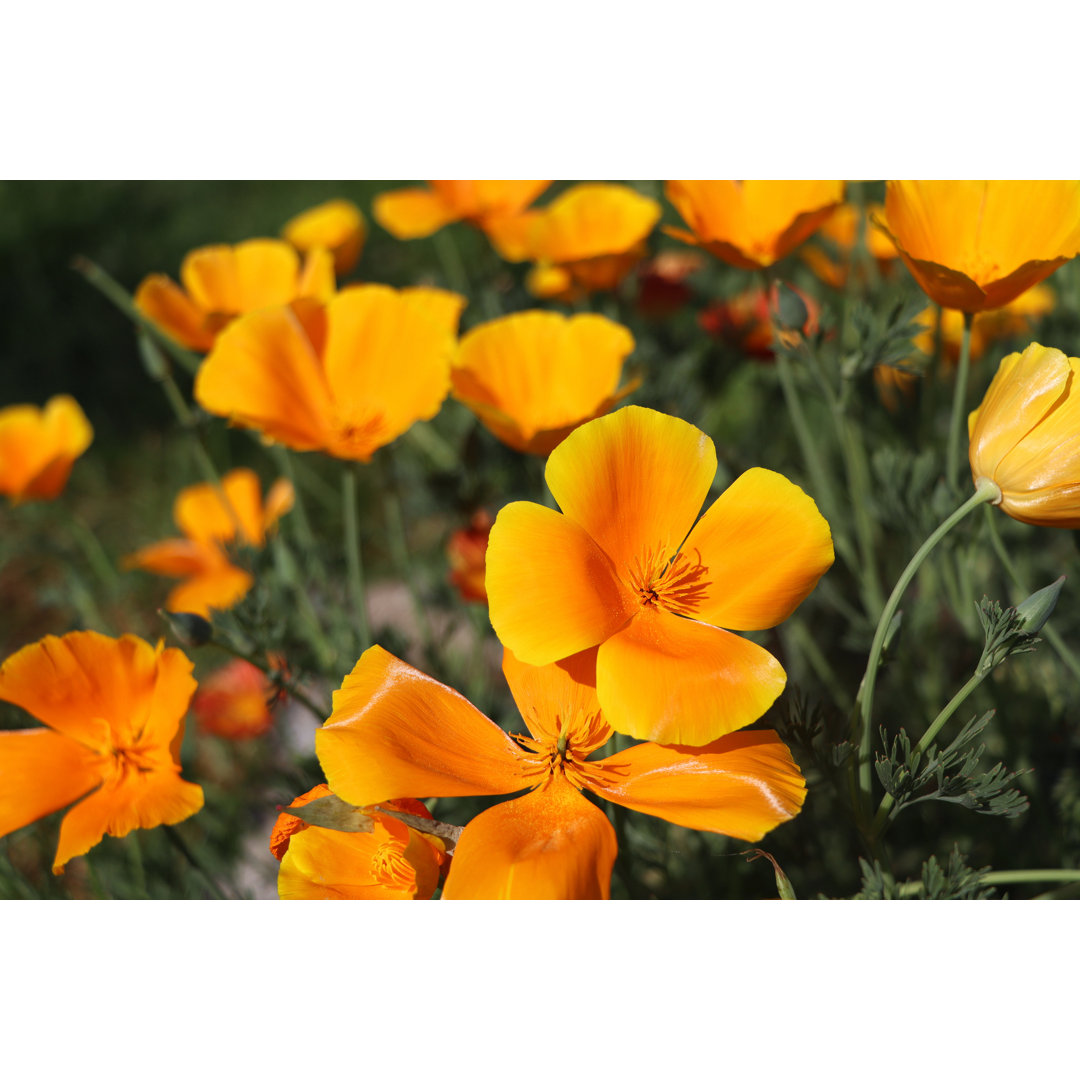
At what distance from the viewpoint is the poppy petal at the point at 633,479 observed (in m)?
0.62

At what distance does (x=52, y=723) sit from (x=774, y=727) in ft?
1.79

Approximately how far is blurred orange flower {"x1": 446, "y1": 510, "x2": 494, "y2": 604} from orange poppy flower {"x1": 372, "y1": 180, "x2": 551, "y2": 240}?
0.46 m

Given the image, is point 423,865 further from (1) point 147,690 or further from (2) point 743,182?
(2) point 743,182

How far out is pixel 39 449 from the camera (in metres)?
1.40

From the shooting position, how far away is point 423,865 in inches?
24.4

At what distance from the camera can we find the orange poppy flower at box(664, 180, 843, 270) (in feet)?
2.94

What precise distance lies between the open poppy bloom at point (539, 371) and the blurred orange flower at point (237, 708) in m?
0.63

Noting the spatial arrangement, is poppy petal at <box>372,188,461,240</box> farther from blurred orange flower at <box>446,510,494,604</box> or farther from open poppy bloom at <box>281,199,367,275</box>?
blurred orange flower at <box>446,510,494,604</box>

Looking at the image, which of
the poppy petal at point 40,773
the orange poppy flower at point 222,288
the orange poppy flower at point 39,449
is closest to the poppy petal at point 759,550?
the poppy petal at point 40,773

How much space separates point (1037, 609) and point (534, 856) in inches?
13.3

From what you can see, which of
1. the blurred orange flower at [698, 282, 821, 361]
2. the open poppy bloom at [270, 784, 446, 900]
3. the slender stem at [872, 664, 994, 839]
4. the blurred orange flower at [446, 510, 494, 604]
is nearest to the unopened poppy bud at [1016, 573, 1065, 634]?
the slender stem at [872, 664, 994, 839]

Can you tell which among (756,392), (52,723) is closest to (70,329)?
(756,392)

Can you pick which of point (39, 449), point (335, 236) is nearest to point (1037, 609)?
point (335, 236)

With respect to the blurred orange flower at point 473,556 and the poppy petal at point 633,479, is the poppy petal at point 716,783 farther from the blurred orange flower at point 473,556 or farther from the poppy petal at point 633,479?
the blurred orange flower at point 473,556
